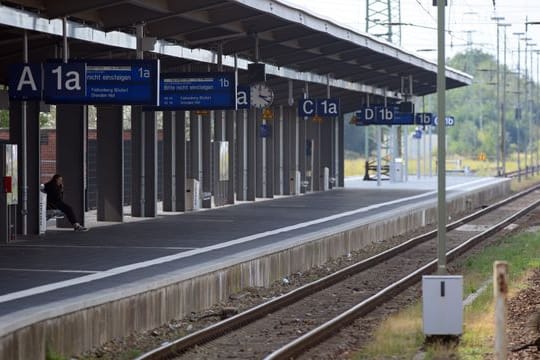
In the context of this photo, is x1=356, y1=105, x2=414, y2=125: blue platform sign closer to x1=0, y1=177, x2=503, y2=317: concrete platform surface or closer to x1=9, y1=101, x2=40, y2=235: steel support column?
x1=0, y1=177, x2=503, y2=317: concrete platform surface

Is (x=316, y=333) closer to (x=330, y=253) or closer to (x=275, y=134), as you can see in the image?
(x=330, y=253)

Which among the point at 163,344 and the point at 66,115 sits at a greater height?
the point at 66,115

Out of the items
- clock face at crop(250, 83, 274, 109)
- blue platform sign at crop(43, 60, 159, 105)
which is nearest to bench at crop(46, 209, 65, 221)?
clock face at crop(250, 83, 274, 109)

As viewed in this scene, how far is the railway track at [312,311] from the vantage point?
51.2 ft

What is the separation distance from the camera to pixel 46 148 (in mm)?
43625

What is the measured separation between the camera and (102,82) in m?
24.5

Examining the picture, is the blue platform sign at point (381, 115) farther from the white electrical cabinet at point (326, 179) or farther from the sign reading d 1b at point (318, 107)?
the sign reading d 1b at point (318, 107)

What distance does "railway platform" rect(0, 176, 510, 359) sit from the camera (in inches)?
584

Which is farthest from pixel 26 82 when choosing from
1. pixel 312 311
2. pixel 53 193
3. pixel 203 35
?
pixel 203 35

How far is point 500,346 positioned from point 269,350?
5.08 m

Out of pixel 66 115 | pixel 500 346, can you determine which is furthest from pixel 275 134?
pixel 500 346

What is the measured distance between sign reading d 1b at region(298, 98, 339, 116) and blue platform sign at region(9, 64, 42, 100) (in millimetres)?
20290

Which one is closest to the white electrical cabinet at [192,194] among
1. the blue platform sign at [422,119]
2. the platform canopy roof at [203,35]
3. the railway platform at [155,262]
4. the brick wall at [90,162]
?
the railway platform at [155,262]

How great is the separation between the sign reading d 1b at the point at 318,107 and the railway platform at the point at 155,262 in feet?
9.68
